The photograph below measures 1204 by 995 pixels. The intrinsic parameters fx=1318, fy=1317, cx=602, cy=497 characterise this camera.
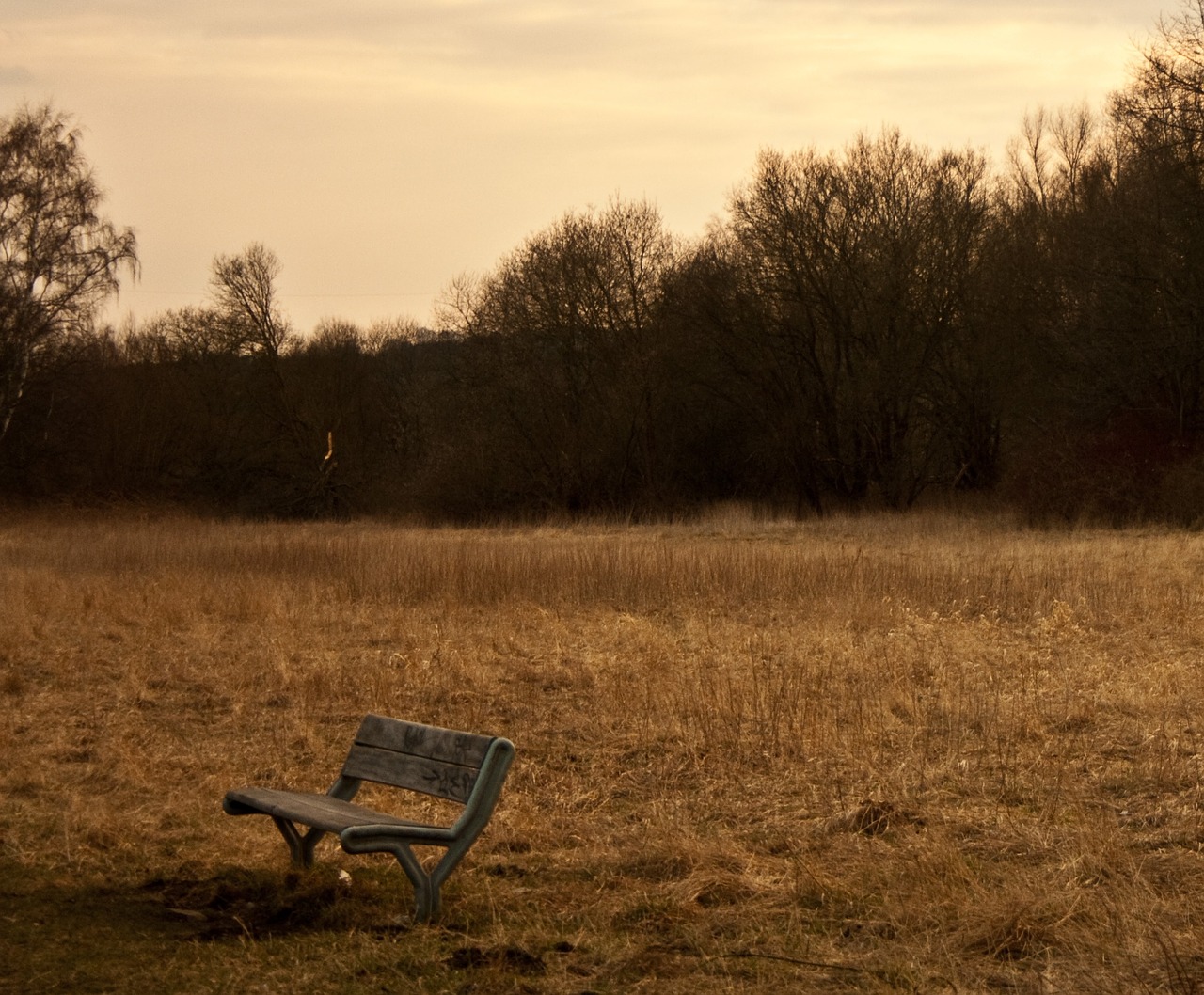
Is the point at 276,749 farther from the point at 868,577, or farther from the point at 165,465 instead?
the point at 165,465

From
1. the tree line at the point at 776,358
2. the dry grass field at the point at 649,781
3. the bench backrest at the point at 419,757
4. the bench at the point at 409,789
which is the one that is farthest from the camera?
the tree line at the point at 776,358

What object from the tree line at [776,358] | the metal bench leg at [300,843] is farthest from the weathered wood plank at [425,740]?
the tree line at [776,358]

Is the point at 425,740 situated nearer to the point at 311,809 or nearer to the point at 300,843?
the point at 311,809

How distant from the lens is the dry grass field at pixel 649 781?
4.29m

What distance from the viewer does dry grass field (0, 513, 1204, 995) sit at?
14.1 ft

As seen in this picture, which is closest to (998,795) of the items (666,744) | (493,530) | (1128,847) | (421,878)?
(1128,847)

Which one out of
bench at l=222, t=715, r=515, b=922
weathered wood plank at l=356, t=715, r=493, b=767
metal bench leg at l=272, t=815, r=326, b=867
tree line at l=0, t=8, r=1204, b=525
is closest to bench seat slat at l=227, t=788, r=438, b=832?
bench at l=222, t=715, r=515, b=922

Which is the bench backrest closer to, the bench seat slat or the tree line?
the bench seat slat

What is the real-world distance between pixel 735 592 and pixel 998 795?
8702 millimetres

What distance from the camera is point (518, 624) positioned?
43.0 feet

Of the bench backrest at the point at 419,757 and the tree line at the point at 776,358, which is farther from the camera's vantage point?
the tree line at the point at 776,358

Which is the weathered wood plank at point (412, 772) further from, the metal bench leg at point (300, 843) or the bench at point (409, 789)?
the metal bench leg at point (300, 843)

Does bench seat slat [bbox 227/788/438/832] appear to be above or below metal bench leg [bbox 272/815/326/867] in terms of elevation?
above

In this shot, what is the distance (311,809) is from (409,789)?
0.37m
